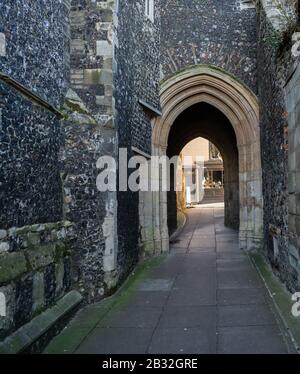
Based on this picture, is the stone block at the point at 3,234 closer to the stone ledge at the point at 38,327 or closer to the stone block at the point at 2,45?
the stone ledge at the point at 38,327

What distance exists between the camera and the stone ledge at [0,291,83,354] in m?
3.06

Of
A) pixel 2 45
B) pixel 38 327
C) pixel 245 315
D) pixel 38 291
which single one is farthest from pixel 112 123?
pixel 245 315

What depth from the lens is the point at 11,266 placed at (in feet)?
10.8

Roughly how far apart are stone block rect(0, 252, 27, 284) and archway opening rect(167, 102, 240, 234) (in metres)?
7.86

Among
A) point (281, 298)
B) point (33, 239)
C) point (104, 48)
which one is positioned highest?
point (104, 48)

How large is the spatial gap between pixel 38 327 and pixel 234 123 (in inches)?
261

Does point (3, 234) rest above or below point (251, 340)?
above

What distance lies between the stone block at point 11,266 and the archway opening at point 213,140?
7.86m

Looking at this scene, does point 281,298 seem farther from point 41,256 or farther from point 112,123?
point 112,123

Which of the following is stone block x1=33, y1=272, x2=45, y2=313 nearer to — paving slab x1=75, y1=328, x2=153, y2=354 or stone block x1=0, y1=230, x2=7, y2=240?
paving slab x1=75, y1=328, x2=153, y2=354

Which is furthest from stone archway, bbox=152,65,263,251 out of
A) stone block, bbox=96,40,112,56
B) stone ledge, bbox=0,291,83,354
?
stone ledge, bbox=0,291,83,354

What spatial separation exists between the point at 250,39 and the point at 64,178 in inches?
230

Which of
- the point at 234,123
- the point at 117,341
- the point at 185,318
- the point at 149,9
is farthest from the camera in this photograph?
the point at 234,123

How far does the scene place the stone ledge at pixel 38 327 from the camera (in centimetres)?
306
